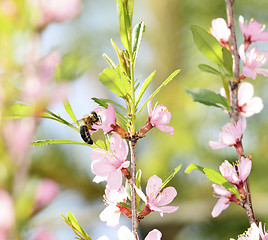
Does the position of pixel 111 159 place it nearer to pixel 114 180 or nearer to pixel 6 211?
pixel 114 180

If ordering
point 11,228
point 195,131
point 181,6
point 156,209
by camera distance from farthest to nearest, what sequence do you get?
1. point 181,6
2. point 195,131
3. point 156,209
4. point 11,228

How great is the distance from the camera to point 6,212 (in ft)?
0.73

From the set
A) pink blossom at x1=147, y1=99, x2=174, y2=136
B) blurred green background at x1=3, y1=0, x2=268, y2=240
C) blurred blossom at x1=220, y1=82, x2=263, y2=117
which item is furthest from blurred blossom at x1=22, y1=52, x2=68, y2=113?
blurred green background at x1=3, y1=0, x2=268, y2=240

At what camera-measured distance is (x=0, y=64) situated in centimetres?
24

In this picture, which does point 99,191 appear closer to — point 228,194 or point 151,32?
point 151,32

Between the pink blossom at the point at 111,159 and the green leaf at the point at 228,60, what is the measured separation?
125mm

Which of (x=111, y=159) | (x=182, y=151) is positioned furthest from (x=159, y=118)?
(x=182, y=151)

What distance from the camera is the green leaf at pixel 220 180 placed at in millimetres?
365

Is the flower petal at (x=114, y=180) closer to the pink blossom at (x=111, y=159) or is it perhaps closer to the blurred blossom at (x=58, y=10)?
the pink blossom at (x=111, y=159)

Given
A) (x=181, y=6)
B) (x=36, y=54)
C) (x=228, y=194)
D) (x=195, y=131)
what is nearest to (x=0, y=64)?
(x=36, y=54)

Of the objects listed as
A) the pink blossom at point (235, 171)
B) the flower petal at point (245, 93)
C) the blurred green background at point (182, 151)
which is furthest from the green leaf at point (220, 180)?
the blurred green background at point (182, 151)

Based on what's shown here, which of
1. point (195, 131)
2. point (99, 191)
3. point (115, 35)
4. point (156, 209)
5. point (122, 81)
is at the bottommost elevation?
point (99, 191)

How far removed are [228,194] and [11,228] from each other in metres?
0.25

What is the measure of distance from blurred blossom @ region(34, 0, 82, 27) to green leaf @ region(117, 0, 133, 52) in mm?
40
